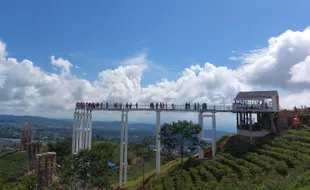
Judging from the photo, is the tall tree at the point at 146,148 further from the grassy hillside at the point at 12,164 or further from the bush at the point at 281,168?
the grassy hillside at the point at 12,164

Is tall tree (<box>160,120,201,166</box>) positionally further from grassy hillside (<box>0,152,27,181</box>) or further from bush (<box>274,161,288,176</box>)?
grassy hillside (<box>0,152,27,181</box>)

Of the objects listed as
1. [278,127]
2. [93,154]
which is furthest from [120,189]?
[278,127]

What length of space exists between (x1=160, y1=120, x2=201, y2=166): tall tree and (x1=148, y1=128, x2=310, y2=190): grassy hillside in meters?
3.15

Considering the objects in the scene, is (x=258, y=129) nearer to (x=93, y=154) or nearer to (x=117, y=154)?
(x=93, y=154)

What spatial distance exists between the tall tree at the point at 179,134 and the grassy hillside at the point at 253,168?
124 inches

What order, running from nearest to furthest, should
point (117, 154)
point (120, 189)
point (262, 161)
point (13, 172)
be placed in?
point (262, 161) < point (120, 189) < point (13, 172) < point (117, 154)

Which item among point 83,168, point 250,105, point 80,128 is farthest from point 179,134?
point 80,128

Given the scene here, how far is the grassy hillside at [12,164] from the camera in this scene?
177 feet

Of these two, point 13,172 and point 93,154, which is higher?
point 93,154

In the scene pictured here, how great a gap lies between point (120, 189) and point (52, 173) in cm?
907

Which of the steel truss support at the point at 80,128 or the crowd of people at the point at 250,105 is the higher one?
the crowd of people at the point at 250,105

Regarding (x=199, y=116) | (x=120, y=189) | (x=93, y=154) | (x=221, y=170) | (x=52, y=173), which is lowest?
(x=120, y=189)

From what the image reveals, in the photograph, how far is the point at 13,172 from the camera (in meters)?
54.3

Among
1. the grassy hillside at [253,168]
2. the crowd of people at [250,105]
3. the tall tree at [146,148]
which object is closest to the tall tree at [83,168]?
the grassy hillside at [253,168]
